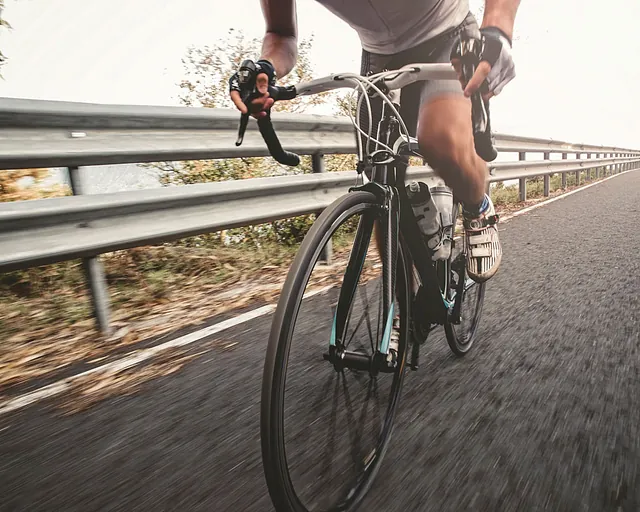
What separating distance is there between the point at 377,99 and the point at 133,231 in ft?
5.38

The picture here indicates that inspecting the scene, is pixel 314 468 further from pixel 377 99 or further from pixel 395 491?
pixel 377 99

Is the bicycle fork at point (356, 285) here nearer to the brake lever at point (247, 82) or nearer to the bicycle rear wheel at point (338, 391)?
the bicycle rear wheel at point (338, 391)

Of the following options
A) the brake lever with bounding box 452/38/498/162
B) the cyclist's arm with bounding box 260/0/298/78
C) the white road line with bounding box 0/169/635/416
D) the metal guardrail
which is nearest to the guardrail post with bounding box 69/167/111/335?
the metal guardrail

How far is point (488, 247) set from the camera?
248 cm

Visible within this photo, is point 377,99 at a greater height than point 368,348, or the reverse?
point 377,99

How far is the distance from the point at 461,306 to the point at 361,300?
34.6 inches

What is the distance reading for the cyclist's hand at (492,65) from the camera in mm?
1311

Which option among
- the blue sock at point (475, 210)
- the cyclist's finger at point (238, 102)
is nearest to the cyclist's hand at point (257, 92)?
the cyclist's finger at point (238, 102)

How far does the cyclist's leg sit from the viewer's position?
197 cm

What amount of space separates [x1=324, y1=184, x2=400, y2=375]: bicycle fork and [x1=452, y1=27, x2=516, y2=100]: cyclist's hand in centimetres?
41

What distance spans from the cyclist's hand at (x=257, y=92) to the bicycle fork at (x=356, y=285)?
40 centimetres

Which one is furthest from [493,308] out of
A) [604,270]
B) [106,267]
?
[106,267]

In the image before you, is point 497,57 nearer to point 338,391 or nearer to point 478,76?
point 478,76

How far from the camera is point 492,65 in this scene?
133cm
